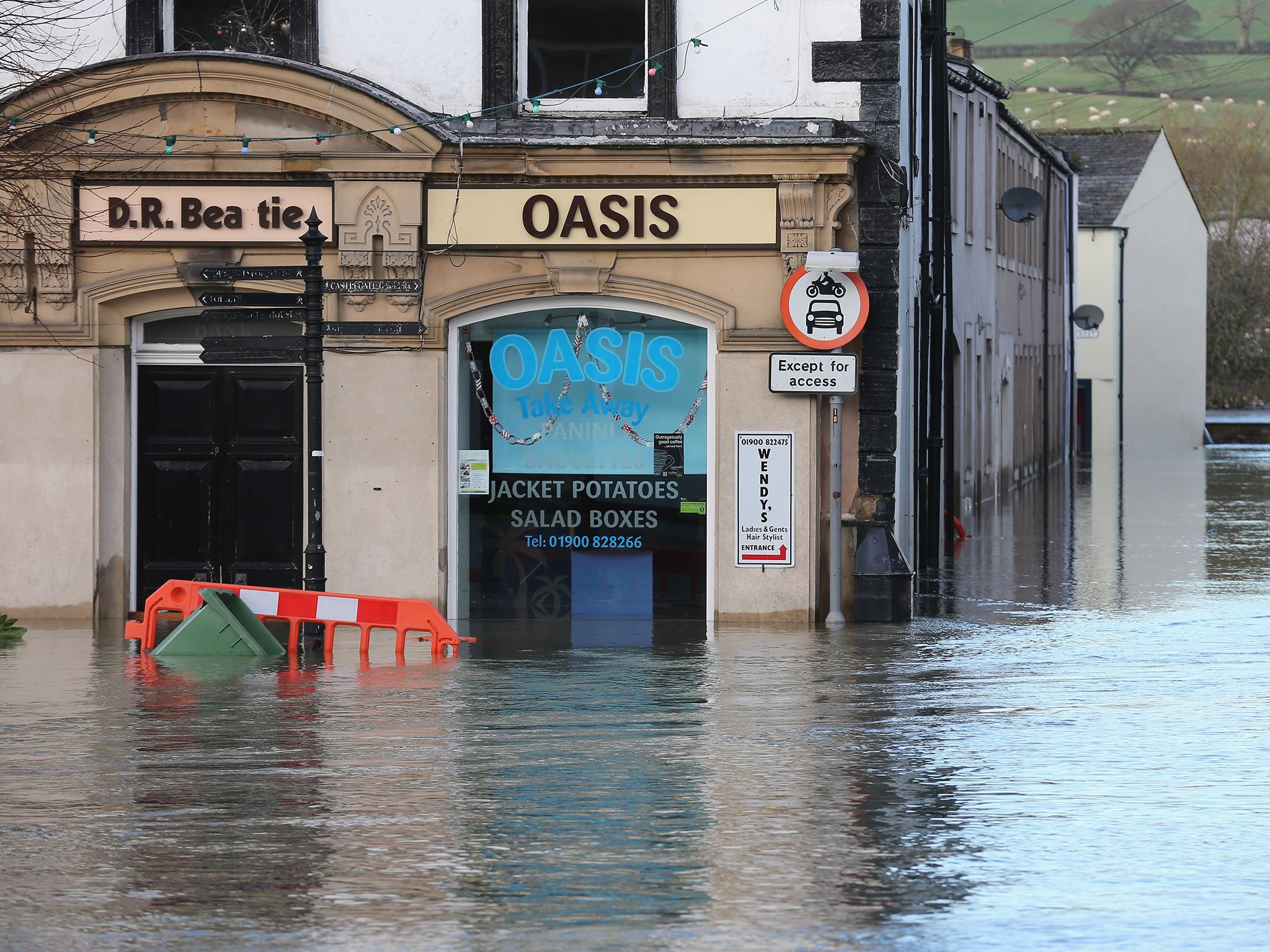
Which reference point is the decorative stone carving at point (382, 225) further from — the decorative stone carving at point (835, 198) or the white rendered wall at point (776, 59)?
the decorative stone carving at point (835, 198)

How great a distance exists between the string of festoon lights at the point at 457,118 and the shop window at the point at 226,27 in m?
0.85

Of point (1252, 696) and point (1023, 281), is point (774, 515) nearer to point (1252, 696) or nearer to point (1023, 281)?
point (1252, 696)

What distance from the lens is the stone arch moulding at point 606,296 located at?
1688 centimetres

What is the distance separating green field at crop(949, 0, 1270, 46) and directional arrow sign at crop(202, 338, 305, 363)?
15095cm

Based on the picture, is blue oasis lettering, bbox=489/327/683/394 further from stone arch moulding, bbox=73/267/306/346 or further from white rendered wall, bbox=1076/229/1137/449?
white rendered wall, bbox=1076/229/1137/449

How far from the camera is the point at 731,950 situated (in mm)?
6820

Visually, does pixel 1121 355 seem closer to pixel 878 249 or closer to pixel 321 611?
pixel 878 249

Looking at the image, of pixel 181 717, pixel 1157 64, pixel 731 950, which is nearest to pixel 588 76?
pixel 181 717

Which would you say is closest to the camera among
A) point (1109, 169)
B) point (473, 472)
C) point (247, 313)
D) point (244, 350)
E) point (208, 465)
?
point (244, 350)

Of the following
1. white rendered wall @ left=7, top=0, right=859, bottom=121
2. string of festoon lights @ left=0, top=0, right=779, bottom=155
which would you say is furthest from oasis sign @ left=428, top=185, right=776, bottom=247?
white rendered wall @ left=7, top=0, right=859, bottom=121

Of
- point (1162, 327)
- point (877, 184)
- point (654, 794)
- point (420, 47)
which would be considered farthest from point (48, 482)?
point (1162, 327)

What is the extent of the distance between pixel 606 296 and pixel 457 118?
1.85 meters

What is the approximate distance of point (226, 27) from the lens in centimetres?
1759

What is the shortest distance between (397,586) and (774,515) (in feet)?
10.2
